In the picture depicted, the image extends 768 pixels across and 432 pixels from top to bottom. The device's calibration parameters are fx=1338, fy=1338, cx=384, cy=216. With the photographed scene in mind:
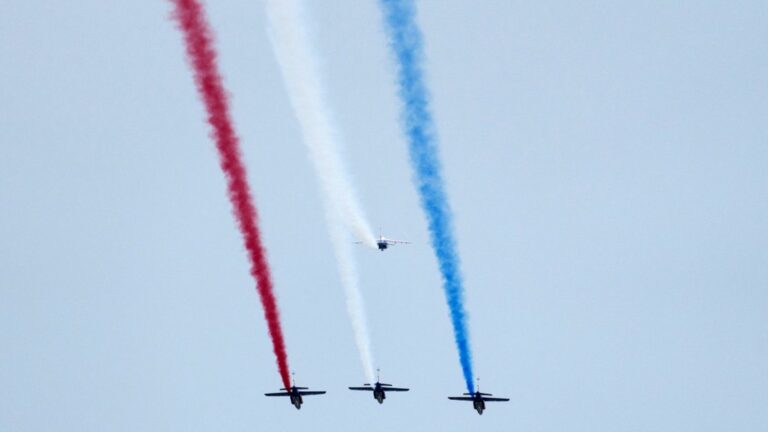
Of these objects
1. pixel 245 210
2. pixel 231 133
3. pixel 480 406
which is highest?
pixel 231 133

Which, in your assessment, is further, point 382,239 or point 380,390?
point 382,239

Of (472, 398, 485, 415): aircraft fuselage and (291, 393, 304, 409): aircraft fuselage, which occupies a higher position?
(291, 393, 304, 409): aircraft fuselage

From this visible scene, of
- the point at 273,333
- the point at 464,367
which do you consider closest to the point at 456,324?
the point at 464,367

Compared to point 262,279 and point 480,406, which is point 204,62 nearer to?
point 262,279

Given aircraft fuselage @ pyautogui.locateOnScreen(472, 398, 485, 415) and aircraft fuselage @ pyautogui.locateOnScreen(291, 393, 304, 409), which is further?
aircraft fuselage @ pyautogui.locateOnScreen(291, 393, 304, 409)

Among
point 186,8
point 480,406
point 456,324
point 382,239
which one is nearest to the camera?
point 186,8

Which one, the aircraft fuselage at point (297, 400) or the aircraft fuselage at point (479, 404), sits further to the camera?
the aircraft fuselage at point (297, 400)

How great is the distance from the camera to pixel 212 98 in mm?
37688

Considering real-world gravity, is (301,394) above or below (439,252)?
below

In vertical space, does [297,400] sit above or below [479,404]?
above

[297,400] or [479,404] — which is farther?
[297,400]

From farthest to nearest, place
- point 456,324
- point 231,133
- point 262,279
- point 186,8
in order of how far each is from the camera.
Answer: point 456,324 → point 262,279 → point 231,133 → point 186,8

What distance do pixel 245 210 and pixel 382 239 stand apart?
21.3 m

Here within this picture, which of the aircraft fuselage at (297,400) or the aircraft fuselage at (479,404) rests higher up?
the aircraft fuselage at (297,400)
